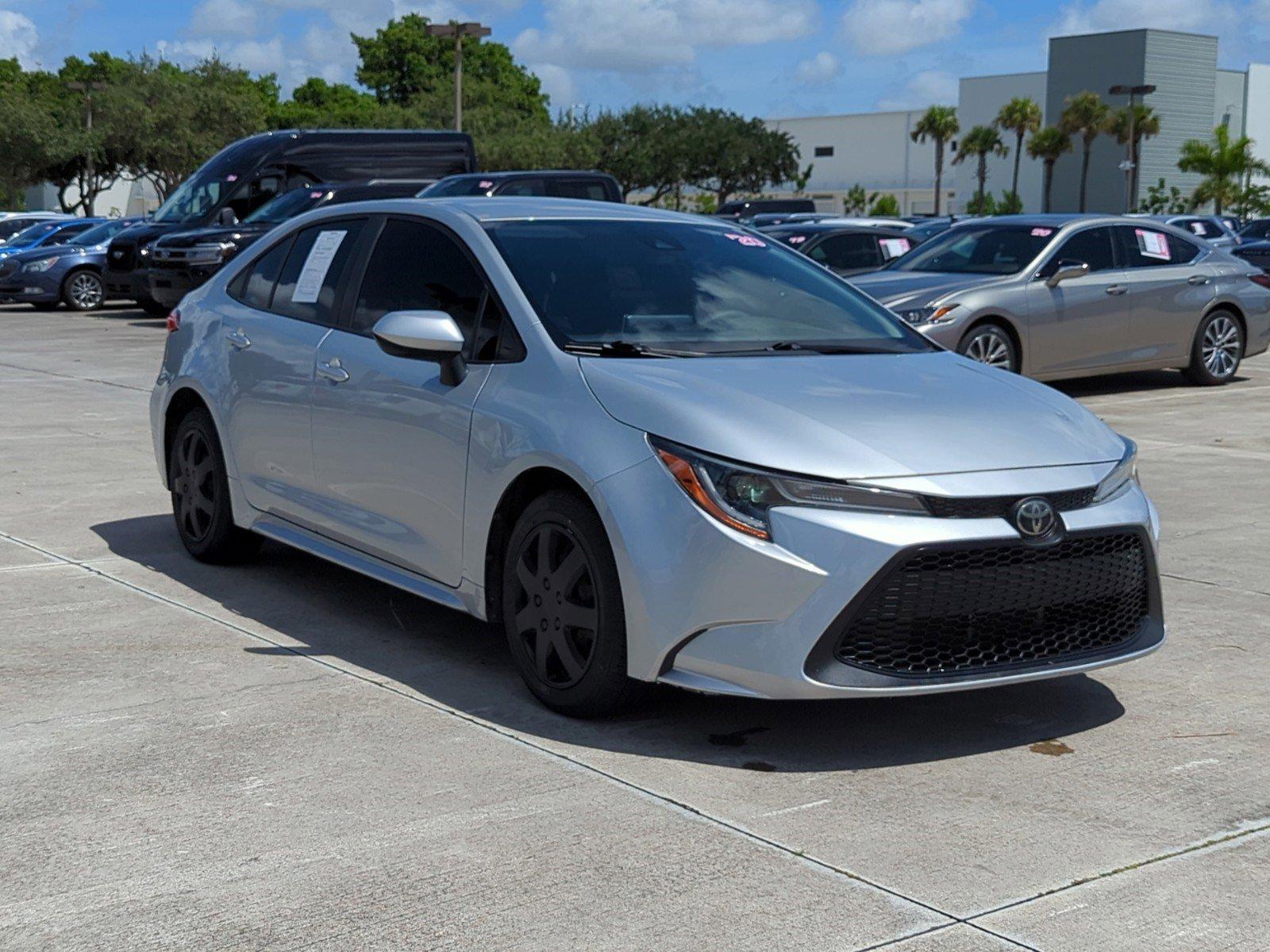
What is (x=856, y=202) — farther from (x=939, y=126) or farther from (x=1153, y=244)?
(x=1153, y=244)

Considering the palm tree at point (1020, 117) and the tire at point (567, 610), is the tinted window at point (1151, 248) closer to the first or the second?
the tire at point (567, 610)

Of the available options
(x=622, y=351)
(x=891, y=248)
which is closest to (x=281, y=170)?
(x=891, y=248)

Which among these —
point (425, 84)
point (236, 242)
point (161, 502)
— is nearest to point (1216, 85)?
point (425, 84)

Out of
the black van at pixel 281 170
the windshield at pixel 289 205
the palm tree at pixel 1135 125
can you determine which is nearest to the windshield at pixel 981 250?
the windshield at pixel 289 205

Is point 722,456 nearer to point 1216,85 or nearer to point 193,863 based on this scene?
point 193,863

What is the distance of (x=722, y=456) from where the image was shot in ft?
14.8

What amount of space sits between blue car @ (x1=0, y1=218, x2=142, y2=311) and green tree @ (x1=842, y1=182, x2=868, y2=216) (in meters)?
77.4

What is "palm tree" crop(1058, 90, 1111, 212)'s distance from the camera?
82625mm

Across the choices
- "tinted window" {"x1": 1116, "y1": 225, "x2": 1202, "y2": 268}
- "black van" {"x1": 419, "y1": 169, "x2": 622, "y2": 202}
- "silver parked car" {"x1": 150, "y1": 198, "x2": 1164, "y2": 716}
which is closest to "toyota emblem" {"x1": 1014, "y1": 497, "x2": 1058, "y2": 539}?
"silver parked car" {"x1": 150, "y1": 198, "x2": 1164, "y2": 716}

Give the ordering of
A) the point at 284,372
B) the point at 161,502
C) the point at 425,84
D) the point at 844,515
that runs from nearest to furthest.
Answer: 1. the point at 844,515
2. the point at 284,372
3. the point at 161,502
4. the point at 425,84

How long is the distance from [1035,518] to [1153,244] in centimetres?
1045

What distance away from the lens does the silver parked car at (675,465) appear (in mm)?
4449

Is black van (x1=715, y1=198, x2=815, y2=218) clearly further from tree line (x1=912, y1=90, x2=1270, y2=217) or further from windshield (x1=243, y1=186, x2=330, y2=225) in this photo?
tree line (x1=912, y1=90, x2=1270, y2=217)

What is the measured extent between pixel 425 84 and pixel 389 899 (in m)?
98.8
